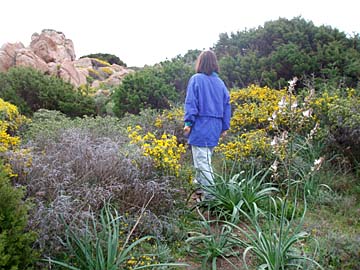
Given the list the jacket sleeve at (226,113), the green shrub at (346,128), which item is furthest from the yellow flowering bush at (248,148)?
the green shrub at (346,128)

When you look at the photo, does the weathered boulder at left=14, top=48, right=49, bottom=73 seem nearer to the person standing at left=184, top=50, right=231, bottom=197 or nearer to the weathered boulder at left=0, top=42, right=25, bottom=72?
the weathered boulder at left=0, top=42, right=25, bottom=72

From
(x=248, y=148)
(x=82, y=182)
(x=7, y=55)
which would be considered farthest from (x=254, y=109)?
(x=7, y=55)

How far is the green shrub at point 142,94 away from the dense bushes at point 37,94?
2.49ft

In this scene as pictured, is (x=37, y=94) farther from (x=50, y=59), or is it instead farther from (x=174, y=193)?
(x=50, y=59)

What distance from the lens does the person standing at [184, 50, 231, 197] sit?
4.69m

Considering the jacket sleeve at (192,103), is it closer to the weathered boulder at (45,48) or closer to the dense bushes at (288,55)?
the dense bushes at (288,55)

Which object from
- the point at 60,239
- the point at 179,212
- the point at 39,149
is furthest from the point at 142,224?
the point at 39,149

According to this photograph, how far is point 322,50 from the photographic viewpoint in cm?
895

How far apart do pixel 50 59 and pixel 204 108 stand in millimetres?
13289

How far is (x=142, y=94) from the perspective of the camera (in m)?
8.69

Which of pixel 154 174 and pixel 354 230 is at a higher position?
pixel 154 174

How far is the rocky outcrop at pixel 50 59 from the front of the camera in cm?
1324

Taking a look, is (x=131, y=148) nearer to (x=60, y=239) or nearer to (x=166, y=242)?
(x=166, y=242)

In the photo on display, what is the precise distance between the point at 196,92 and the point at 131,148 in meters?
1.08
